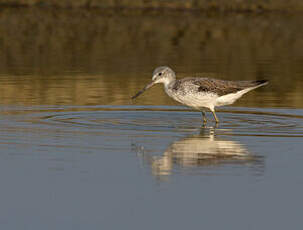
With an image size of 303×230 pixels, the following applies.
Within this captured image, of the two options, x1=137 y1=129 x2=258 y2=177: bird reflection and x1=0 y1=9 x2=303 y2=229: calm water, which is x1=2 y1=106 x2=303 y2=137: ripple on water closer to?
x1=0 y1=9 x2=303 y2=229: calm water

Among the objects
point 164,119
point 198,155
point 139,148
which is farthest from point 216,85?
point 198,155

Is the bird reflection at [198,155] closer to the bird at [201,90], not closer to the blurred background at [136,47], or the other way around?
the bird at [201,90]

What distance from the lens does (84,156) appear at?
39.1 feet

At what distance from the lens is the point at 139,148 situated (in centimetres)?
1260

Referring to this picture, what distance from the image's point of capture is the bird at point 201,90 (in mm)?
15625

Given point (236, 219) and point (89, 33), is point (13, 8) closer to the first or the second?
point (89, 33)

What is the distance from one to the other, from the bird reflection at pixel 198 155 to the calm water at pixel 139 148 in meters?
0.01

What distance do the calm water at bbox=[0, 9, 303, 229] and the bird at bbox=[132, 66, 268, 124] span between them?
1.28ft

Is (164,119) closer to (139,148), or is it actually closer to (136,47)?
(139,148)

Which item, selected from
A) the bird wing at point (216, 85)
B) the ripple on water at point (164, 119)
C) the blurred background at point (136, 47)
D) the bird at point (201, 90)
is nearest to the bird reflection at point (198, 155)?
the ripple on water at point (164, 119)

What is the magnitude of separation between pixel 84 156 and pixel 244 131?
3389 mm

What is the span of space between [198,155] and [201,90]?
12.3ft

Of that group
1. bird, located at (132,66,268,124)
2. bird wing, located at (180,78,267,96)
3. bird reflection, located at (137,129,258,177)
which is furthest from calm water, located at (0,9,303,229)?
bird wing, located at (180,78,267,96)

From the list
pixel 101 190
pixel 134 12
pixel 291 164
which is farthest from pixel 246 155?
pixel 134 12
